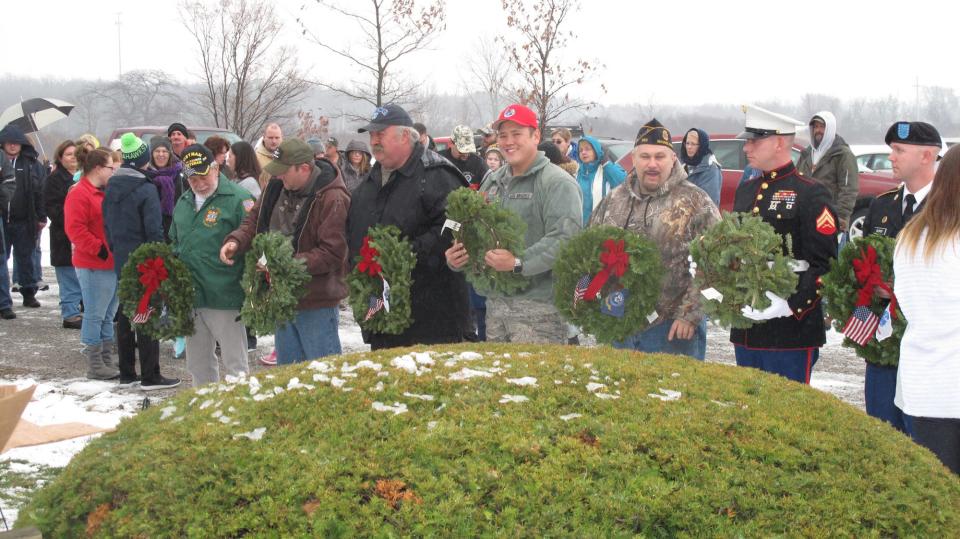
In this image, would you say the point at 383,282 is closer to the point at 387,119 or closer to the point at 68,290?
the point at 387,119

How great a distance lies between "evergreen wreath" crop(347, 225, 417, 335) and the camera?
531cm

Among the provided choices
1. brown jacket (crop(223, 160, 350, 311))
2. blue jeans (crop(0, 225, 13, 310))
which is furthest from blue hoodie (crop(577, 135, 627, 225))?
blue jeans (crop(0, 225, 13, 310))

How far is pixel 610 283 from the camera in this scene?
475cm

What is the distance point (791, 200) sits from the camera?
16.5 ft

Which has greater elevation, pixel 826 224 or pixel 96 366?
pixel 826 224

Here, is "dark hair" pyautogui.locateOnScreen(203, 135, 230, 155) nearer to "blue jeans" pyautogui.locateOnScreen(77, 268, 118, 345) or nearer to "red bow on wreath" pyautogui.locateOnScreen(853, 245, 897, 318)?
"blue jeans" pyautogui.locateOnScreen(77, 268, 118, 345)

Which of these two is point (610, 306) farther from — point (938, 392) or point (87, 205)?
point (87, 205)

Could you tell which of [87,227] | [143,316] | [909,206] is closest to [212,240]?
[143,316]

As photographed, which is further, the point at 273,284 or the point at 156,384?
the point at 156,384

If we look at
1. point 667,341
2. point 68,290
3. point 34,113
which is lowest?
point 68,290

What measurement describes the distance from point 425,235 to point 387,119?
2.62 feet

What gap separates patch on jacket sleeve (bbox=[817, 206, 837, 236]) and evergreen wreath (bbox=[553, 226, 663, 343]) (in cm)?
96

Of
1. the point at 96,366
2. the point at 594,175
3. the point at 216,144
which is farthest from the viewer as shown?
the point at 594,175

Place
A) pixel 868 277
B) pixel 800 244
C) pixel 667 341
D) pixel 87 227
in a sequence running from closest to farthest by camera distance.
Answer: pixel 868 277
pixel 800 244
pixel 667 341
pixel 87 227
